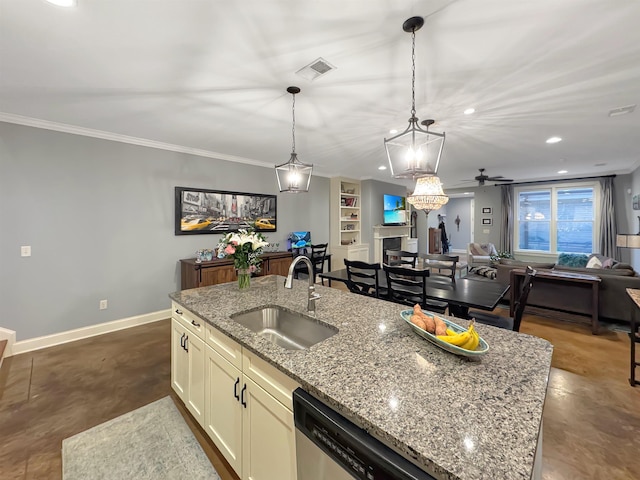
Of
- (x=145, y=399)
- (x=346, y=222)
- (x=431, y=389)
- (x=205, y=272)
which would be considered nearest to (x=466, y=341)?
(x=431, y=389)

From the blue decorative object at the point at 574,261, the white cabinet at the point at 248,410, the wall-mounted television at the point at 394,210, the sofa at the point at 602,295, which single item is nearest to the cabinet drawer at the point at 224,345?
the white cabinet at the point at 248,410

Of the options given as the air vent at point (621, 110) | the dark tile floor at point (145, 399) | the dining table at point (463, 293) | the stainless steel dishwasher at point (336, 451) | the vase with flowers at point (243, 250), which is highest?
the air vent at point (621, 110)

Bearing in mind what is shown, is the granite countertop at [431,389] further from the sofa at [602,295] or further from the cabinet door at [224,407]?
the sofa at [602,295]

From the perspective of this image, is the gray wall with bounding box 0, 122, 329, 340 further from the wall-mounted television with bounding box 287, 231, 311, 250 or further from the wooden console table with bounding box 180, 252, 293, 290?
the wall-mounted television with bounding box 287, 231, 311, 250

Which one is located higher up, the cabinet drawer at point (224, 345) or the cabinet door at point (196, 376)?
the cabinet drawer at point (224, 345)

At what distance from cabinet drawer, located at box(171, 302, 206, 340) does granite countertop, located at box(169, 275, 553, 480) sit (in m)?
0.19

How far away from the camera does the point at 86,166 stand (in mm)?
3293

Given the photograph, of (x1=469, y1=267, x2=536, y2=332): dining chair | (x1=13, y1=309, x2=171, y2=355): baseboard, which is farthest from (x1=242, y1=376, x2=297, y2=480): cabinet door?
(x1=13, y1=309, x2=171, y2=355): baseboard

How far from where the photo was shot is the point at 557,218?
7160 mm

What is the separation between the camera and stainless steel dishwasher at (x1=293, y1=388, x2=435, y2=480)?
0.70 metres

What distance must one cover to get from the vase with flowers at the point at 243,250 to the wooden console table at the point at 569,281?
3.76m

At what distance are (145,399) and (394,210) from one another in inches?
270

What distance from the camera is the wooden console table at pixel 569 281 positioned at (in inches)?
137

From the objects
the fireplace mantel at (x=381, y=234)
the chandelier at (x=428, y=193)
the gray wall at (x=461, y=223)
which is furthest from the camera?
the gray wall at (x=461, y=223)
